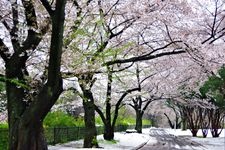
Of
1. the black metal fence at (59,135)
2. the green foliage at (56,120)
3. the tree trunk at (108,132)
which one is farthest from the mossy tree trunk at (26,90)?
the tree trunk at (108,132)

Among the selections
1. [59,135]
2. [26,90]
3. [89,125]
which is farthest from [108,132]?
[26,90]

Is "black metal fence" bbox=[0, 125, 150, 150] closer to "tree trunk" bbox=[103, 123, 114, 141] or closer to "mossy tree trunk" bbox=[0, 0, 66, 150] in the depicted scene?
"tree trunk" bbox=[103, 123, 114, 141]

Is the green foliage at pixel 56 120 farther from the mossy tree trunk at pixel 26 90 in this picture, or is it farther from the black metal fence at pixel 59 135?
the mossy tree trunk at pixel 26 90

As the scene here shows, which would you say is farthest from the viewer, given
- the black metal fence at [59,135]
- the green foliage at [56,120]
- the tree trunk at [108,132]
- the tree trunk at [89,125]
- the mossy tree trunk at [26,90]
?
the tree trunk at [108,132]

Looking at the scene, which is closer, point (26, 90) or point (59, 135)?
point (26, 90)

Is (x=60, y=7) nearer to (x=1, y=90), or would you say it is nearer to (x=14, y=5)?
(x=14, y=5)

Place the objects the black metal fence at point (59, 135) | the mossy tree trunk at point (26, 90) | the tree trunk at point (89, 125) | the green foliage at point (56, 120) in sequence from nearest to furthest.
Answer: the mossy tree trunk at point (26, 90) < the black metal fence at point (59, 135) < the tree trunk at point (89, 125) < the green foliage at point (56, 120)

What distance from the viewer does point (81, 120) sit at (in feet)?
118

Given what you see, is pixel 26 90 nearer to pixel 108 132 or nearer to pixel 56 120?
pixel 56 120

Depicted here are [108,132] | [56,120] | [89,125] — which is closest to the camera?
[89,125]

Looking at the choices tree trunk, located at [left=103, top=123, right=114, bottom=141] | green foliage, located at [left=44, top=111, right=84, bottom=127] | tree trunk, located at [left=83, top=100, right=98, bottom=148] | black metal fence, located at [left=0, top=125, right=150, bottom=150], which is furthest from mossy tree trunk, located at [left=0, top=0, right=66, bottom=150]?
tree trunk, located at [left=103, top=123, right=114, bottom=141]

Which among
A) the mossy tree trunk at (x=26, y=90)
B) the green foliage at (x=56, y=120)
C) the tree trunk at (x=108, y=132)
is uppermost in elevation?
Result: the mossy tree trunk at (x=26, y=90)

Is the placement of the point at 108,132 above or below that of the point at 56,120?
below

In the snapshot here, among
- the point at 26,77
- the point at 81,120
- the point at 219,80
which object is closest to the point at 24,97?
the point at 26,77
